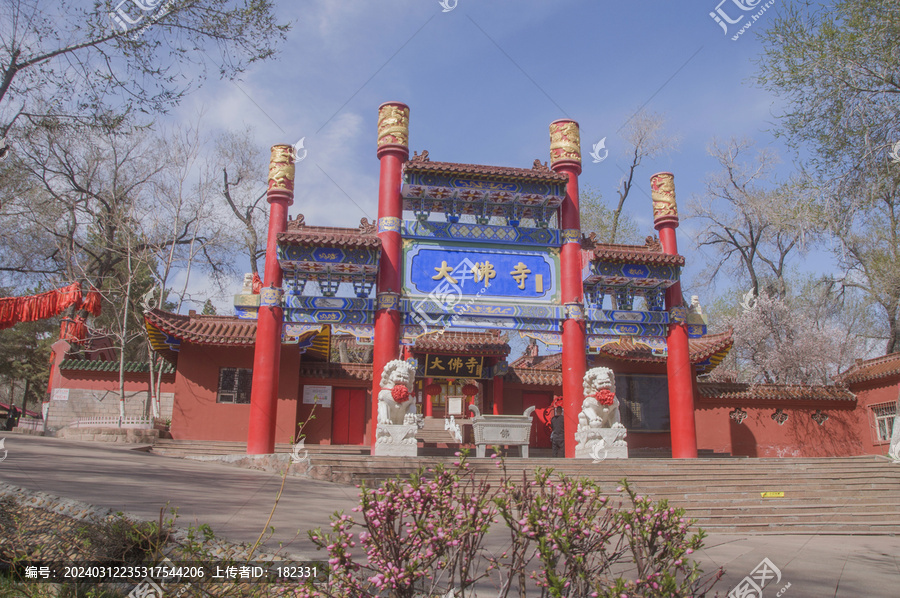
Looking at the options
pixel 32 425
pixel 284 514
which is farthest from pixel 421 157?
pixel 32 425

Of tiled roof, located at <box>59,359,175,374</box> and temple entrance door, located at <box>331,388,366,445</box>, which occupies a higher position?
tiled roof, located at <box>59,359,175,374</box>

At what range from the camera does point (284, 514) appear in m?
5.57

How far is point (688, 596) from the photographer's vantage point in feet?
8.58

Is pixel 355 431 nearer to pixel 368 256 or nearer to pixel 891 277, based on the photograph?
pixel 368 256

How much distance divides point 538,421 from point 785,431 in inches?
258

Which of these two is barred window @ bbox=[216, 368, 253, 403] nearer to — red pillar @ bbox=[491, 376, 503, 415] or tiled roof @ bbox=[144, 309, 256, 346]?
tiled roof @ bbox=[144, 309, 256, 346]

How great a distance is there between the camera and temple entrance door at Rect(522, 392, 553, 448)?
57.2 ft

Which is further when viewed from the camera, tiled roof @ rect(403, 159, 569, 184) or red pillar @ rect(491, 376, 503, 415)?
red pillar @ rect(491, 376, 503, 415)

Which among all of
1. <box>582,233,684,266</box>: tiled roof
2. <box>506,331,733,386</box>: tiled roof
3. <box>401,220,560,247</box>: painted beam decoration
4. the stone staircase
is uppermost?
<box>401,220,560,247</box>: painted beam decoration

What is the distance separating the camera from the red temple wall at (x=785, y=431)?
1631 cm

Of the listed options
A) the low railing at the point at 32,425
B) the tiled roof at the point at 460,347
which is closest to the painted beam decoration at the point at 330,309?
the tiled roof at the point at 460,347

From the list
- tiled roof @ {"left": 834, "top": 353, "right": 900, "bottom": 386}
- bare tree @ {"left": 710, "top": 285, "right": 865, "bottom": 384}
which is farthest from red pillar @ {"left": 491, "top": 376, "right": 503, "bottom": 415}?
tiled roof @ {"left": 834, "top": 353, "right": 900, "bottom": 386}

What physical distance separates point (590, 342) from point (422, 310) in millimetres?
3743

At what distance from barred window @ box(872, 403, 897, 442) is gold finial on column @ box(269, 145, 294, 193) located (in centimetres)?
1556
